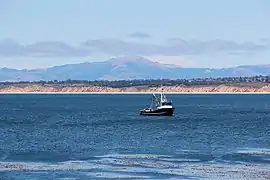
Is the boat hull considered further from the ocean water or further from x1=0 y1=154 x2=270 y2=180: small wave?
x1=0 y1=154 x2=270 y2=180: small wave

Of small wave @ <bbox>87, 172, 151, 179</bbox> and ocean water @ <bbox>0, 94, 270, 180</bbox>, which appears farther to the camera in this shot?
ocean water @ <bbox>0, 94, 270, 180</bbox>

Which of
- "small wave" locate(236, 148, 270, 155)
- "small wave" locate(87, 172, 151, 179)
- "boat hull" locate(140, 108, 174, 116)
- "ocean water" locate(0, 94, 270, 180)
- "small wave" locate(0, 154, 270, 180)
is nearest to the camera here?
"small wave" locate(87, 172, 151, 179)

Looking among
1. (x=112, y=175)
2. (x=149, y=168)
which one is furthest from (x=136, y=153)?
(x=112, y=175)

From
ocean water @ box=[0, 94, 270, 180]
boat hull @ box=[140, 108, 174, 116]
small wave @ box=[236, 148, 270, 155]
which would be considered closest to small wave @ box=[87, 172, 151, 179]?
ocean water @ box=[0, 94, 270, 180]

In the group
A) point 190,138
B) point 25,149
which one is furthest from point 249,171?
point 190,138

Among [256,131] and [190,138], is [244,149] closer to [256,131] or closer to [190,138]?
[190,138]

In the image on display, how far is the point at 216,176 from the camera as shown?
53.3 m

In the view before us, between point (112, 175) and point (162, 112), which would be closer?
point (112, 175)

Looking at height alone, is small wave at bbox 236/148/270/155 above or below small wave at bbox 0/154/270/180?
above

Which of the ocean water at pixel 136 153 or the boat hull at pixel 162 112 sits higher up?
the boat hull at pixel 162 112

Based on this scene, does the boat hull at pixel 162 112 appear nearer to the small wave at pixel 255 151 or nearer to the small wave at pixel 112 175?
the small wave at pixel 255 151

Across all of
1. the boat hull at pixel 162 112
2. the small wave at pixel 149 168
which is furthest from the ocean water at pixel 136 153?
the boat hull at pixel 162 112

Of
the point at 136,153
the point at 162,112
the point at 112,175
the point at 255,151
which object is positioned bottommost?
the point at 112,175

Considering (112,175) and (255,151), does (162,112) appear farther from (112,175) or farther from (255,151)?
(112,175)
